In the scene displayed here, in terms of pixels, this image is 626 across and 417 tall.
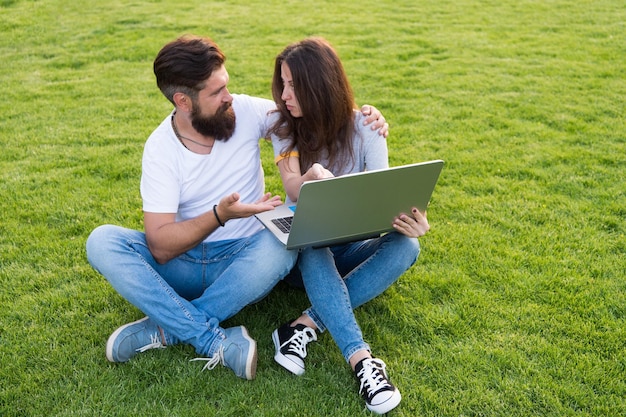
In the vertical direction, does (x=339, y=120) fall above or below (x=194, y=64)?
below

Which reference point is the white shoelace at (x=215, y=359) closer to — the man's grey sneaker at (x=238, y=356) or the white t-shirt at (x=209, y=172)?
the man's grey sneaker at (x=238, y=356)

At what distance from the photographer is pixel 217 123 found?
320 centimetres

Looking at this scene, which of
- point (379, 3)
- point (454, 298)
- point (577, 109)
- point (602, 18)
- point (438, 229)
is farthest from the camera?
point (379, 3)

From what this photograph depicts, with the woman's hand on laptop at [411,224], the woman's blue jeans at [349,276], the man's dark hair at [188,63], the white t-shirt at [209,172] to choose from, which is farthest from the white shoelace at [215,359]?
the man's dark hair at [188,63]

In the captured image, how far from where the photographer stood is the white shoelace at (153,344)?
10.1 feet

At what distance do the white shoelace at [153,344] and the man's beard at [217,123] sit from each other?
0.97 meters

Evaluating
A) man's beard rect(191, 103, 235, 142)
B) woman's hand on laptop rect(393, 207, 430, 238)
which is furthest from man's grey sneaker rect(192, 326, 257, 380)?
man's beard rect(191, 103, 235, 142)

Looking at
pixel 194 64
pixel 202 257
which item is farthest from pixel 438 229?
pixel 194 64

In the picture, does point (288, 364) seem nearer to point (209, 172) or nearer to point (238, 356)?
point (238, 356)

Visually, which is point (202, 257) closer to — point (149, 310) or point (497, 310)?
point (149, 310)

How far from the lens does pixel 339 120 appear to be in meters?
3.21

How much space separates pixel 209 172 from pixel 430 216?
5.60 feet

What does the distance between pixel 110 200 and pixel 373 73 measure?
350cm

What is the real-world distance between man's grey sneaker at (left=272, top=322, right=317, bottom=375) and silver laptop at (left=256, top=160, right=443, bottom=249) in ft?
1.49
